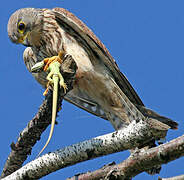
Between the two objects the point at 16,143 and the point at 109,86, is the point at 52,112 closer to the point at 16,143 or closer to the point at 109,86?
the point at 16,143

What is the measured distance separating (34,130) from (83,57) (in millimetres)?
1397

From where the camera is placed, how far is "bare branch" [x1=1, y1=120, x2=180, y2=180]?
121 inches

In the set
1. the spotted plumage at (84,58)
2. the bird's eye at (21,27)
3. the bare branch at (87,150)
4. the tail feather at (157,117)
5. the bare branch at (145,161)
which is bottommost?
the bare branch at (145,161)

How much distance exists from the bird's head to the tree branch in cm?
146

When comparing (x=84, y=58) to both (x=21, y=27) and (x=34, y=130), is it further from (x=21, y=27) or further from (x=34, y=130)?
(x=34, y=130)

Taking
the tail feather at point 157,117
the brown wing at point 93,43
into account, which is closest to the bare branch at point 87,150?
the tail feather at point 157,117

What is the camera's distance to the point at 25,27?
486 centimetres

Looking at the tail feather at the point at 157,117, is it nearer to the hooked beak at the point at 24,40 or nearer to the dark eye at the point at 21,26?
the hooked beak at the point at 24,40

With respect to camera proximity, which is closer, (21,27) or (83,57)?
(83,57)

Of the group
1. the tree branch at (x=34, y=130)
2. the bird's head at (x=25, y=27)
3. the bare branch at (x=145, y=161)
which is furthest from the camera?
the bird's head at (x=25, y=27)

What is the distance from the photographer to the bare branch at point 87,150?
3.08m

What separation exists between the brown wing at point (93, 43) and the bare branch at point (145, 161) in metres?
1.98

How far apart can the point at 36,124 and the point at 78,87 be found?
1467mm

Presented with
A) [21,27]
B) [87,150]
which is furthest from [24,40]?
[87,150]
